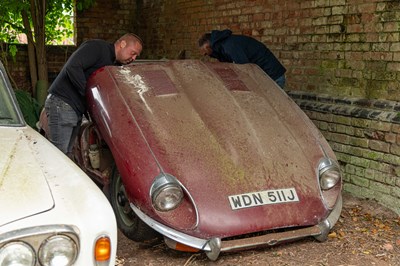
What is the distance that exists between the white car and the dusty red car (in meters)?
0.97

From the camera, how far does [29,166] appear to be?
8.63ft

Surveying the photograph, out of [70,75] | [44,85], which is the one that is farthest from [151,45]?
[70,75]

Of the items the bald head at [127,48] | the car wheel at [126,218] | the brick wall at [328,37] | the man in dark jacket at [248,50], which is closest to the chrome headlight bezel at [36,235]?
the car wheel at [126,218]

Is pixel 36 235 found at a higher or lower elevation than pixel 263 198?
higher

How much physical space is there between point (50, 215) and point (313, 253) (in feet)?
7.64

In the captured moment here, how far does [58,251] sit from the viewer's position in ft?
6.99

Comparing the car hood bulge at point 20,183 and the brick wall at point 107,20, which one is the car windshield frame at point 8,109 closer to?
the car hood bulge at point 20,183

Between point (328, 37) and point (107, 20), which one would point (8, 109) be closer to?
point (328, 37)

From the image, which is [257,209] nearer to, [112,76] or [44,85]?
[112,76]

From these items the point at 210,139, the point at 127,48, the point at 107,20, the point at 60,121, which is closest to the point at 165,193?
the point at 210,139

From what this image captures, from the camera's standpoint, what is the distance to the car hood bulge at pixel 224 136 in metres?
3.61

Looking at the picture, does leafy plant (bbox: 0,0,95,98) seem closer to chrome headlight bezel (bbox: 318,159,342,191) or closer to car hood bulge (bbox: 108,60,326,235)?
car hood bulge (bbox: 108,60,326,235)

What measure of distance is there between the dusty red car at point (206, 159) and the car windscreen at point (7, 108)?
0.84m

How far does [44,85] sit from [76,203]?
6766 millimetres
